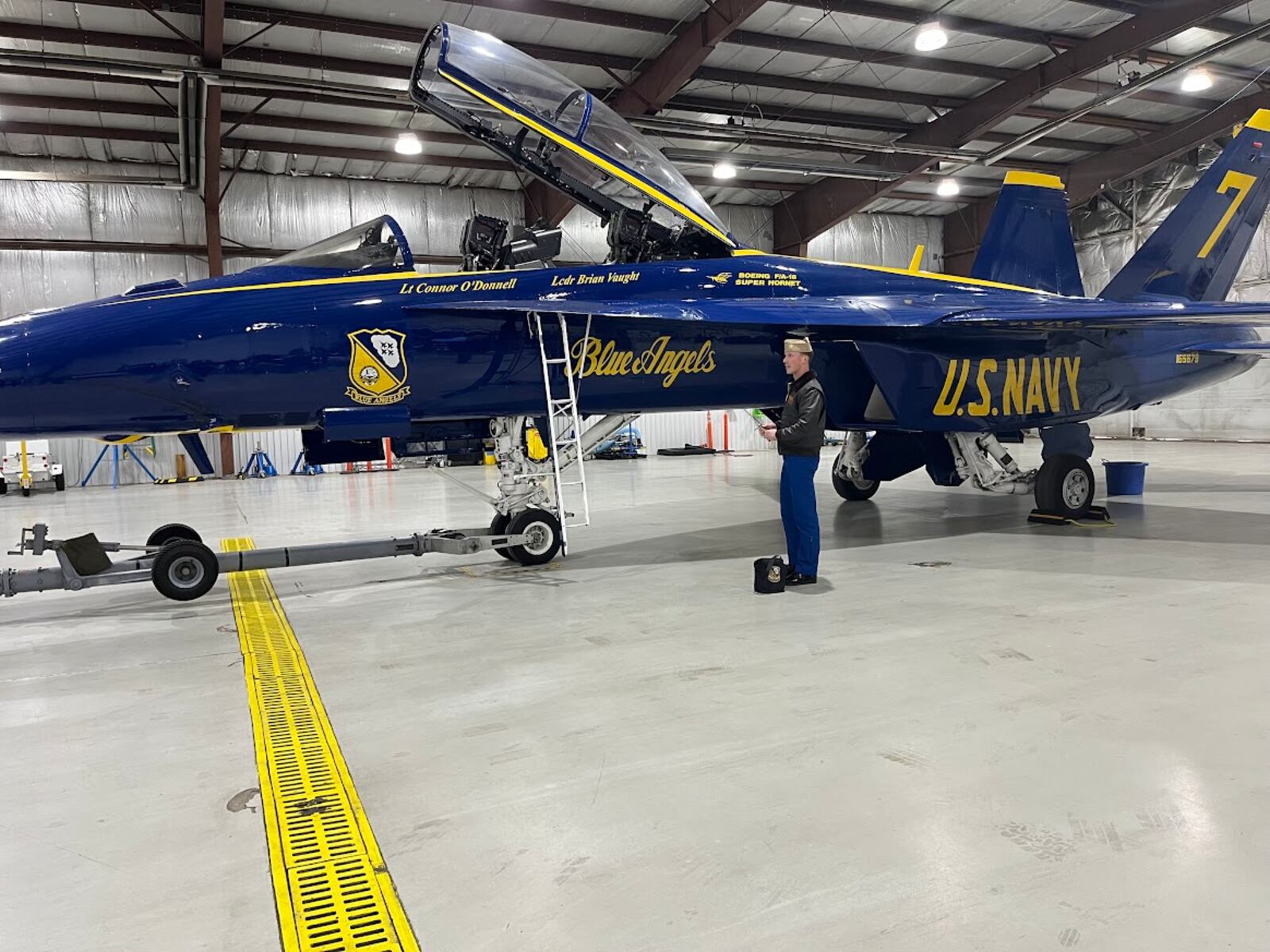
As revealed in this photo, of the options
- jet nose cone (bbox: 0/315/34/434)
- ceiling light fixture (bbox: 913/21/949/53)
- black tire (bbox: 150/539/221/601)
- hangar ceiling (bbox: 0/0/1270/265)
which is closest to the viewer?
jet nose cone (bbox: 0/315/34/434)

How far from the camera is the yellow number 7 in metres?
9.07

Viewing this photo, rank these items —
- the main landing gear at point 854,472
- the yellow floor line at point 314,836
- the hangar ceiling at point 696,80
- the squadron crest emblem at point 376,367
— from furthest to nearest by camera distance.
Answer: the hangar ceiling at point 696,80, the main landing gear at point 854,472, the squadron crest emblem at point 376,367, the yellow floor line at point 314,836

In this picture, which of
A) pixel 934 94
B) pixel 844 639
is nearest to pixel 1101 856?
pixel 844 639

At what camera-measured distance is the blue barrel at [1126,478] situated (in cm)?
956

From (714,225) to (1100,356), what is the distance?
4.28m

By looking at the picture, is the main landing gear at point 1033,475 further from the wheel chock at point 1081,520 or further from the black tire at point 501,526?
the black tire at point 501,526

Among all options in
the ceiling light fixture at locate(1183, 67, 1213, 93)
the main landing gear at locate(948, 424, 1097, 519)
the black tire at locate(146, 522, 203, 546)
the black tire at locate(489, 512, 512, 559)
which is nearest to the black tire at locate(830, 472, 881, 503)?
the main landing gear at locate(948, 424, 1097, 519)

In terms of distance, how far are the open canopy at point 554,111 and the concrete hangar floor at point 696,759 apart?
3.11 metres

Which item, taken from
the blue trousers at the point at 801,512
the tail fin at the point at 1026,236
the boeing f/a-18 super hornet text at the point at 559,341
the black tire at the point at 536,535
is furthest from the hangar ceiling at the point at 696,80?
the blue trousers at the point at 801,512

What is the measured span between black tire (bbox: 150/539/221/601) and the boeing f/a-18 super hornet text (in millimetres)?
780

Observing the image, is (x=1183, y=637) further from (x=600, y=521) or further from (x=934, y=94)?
(x=934, y=94)

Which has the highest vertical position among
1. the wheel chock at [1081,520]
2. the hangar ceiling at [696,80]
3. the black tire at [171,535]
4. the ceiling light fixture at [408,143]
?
the hangar ceiling at [696,80]

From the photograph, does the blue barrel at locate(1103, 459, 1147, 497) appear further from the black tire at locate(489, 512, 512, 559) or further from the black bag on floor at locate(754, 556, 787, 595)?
the black tire at locate(489, 512, 512, 559)

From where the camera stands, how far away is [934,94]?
18.6m
